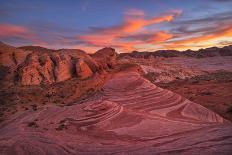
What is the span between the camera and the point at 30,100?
18344mm

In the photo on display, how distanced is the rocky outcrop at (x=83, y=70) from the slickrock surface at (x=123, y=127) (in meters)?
8.35

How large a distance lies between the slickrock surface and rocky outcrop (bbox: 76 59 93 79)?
8.35 metres

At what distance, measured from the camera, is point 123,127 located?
10914 millimetres

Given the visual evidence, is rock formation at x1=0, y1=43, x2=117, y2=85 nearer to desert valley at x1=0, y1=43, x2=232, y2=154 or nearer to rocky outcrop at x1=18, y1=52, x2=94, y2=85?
rocky outcrop at x1=18, y1=52, x2=94, y2=85

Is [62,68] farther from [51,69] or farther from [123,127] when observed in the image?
[123,127]

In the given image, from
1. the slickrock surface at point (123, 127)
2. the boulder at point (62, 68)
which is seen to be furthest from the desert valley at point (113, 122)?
the boulder at point (62, 68)

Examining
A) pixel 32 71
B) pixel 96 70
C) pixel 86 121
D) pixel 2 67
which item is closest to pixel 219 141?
pixel 86 121

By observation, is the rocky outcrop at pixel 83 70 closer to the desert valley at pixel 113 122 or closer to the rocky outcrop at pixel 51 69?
the rocky outcrop at pixel 51 69

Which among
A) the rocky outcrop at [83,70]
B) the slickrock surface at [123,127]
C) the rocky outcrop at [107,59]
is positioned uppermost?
the rocky outcrop at [107,59]

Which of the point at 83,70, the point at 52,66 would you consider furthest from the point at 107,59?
the point at 52,66

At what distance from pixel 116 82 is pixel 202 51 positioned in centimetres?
9793

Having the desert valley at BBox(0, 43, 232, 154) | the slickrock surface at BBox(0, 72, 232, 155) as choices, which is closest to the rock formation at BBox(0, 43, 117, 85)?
the desert valley at BBox(0, 43, 232, 154)

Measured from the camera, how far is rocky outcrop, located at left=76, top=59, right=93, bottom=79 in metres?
23.0

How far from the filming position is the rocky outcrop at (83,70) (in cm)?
2302
